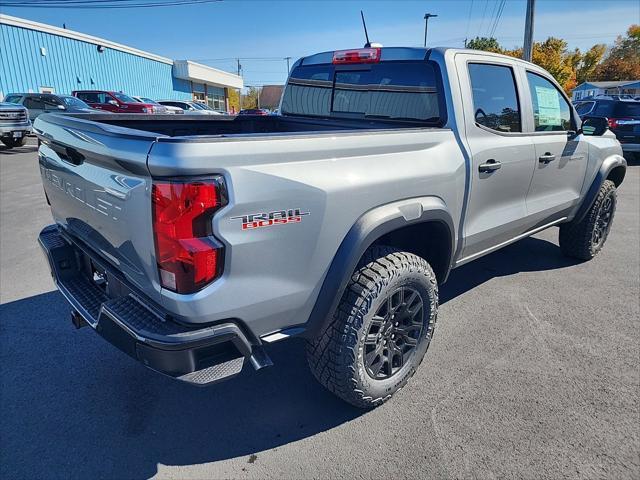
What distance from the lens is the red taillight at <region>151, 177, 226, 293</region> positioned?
171 centimetres

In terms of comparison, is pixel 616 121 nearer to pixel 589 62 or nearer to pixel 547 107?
pixel 547 107

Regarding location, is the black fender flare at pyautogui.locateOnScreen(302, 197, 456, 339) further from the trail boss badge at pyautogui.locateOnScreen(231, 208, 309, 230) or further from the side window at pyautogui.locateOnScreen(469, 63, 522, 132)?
the side window at pyautogui.locateOnScreen(469, 63, 522, 132)

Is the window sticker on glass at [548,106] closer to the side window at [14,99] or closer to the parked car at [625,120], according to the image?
the parked car at [625,120]

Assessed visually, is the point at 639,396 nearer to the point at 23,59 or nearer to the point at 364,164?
the point at 364,164

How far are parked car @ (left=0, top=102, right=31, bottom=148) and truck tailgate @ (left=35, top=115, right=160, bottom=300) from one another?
14335 millimetres

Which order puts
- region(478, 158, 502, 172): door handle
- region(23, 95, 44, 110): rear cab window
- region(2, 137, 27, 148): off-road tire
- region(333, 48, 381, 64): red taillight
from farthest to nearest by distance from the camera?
region(23, 95, 44, 110): rear cab window, region(2, 137, 27, 148): off-road tire, region(333, 48, 381, 64): red taillight, region(478, 158, 502, 172): door handle

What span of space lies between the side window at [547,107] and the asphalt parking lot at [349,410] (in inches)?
61.0

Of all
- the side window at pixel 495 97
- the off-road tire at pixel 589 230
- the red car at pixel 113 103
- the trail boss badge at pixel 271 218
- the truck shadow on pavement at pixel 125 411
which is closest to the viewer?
the trail boss badge at pixel 271 218

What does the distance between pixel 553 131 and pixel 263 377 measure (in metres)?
3.07

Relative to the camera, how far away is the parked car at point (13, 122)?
14062 millimetres

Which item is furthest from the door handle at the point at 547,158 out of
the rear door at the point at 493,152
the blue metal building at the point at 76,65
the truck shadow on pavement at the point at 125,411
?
the blue metal building at the point at 76,65

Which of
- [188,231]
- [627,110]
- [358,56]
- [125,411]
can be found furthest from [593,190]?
[627,110]

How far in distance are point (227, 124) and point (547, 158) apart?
2.66 meters

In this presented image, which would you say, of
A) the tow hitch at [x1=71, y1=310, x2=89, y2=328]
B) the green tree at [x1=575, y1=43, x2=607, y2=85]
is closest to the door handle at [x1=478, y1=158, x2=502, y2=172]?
the tow hitch at [x1=71, y1=310, x2=89, y2=328]
